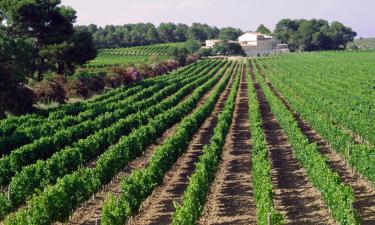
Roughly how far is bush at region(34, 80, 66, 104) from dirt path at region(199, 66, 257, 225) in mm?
18504

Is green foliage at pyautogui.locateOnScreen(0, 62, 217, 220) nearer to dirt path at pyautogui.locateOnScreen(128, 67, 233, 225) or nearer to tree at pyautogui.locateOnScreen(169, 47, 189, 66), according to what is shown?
dirt path at pyautogui.locateOnScreen(128, 67, 233, 225)

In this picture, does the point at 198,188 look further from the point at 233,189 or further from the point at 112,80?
the point at 112,80

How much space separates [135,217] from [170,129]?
49.5 feet

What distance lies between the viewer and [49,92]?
40312mm

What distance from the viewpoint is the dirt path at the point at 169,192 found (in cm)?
1541

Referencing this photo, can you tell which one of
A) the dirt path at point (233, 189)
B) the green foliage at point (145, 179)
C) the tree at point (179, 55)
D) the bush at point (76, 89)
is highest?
the tree at point (179, 55)

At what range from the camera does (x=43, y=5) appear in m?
50.8

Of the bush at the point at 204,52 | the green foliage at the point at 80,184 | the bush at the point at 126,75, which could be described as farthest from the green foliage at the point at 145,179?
the bush at the point at 204,52

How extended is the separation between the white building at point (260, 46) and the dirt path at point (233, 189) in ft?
487

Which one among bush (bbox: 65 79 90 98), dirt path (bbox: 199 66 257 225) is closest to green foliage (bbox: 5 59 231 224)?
dirt path (bbox: 199 66 257 225)

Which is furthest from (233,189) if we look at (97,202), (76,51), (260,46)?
(260,46)

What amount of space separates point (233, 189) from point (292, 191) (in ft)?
6.87

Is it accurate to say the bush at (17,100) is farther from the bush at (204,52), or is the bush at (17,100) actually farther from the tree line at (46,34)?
the bush at (204,52)

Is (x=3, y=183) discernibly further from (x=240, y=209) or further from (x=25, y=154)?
(x=240, y=209)
